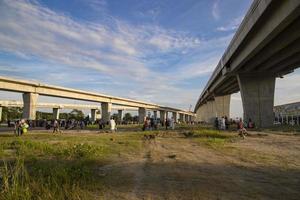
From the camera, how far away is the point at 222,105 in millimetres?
75250

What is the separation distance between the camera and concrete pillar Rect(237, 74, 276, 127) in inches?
1426

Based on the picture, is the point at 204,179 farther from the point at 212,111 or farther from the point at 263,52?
the point at 212,111

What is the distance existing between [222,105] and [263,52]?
48.7m

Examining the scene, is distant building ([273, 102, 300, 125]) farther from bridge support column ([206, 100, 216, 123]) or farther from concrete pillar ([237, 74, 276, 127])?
concrete pillar ([237, 74, 276, 127])

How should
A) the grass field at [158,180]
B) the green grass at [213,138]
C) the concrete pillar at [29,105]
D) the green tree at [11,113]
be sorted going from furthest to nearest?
the green tree at [11,113], the concrete pillar at [29,105], the green grass at [213,138], the grass field at [158,180]

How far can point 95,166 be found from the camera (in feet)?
29.4

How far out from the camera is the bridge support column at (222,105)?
7431 centimetres

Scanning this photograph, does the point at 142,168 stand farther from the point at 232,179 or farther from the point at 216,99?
the point at 216,99

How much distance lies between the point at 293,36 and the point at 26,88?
4118 cm

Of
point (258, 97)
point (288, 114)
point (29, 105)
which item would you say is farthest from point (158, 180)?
point (288, 114)

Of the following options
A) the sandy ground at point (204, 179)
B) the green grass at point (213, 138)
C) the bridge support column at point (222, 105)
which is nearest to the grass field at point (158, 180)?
the sandy ground at point (204, 179)

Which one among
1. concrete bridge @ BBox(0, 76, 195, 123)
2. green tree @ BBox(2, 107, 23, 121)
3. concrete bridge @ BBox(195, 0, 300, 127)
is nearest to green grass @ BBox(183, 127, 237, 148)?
concrete bridge @ BBox(195, 0, 300, 127)

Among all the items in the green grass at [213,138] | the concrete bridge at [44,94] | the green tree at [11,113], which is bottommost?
the green grass at [213,138]

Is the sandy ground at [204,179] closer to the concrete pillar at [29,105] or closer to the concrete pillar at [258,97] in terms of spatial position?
the concrete pillar at [258,97]
